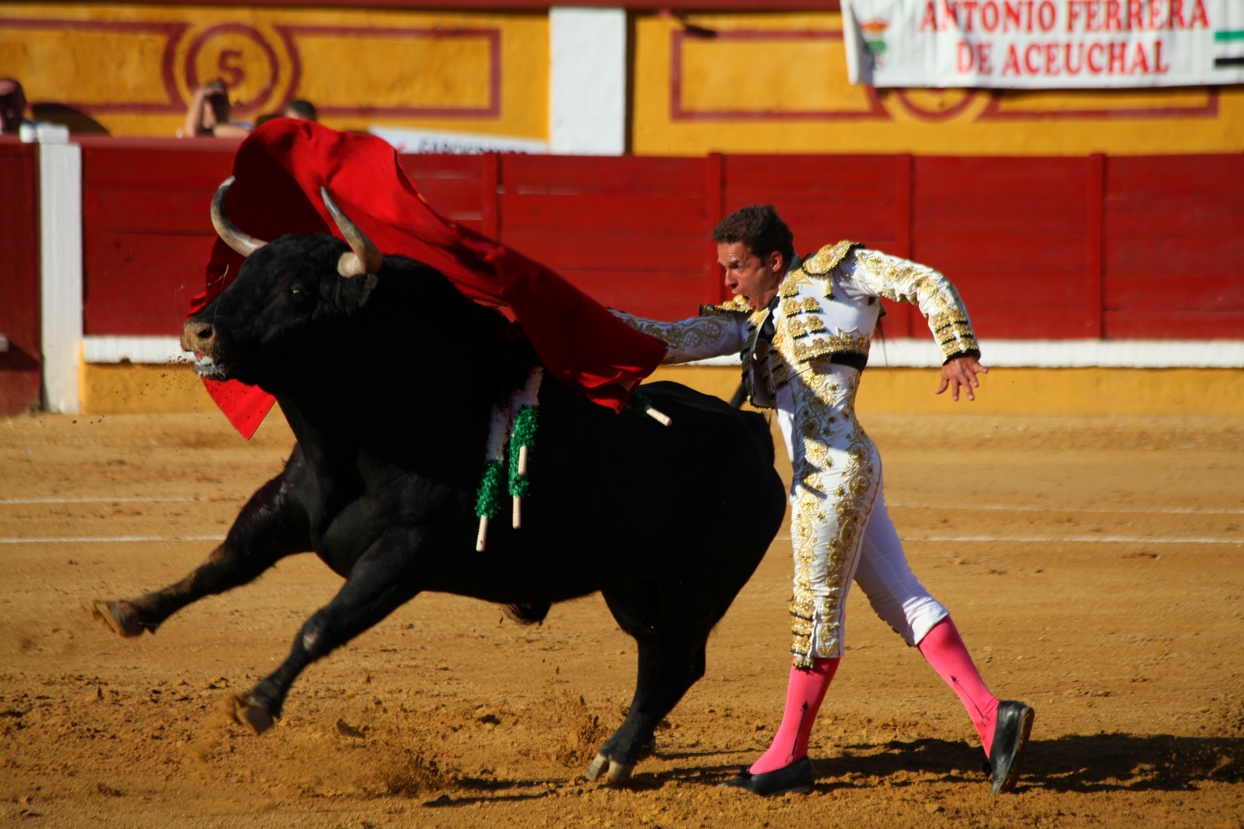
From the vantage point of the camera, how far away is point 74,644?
4.42 metres

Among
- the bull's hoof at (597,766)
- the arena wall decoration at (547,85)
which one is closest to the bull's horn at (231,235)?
the bull's hoof at (597,766)

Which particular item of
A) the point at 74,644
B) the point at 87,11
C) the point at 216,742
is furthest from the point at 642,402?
the point at 87,11

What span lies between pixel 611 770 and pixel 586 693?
0.80m

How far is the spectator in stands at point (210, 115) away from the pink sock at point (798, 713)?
7.60 meters

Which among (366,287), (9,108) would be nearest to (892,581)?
(366,287)

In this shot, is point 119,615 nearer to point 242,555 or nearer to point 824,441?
point 242,555

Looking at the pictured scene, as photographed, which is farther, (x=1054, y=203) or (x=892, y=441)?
(x=1054, y=203)

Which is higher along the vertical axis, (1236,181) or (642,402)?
(1236,181)

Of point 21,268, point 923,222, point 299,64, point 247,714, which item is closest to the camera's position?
Answer: point 247,714

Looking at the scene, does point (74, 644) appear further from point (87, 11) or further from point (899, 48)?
point (899, 48)

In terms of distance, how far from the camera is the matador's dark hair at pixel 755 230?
308 cm

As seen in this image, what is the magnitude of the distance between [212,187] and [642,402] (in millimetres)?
6959

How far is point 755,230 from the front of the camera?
3082mm

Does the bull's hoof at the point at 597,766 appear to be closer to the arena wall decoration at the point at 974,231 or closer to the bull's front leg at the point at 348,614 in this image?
Result: the bull's front leg at the point at 348,614
